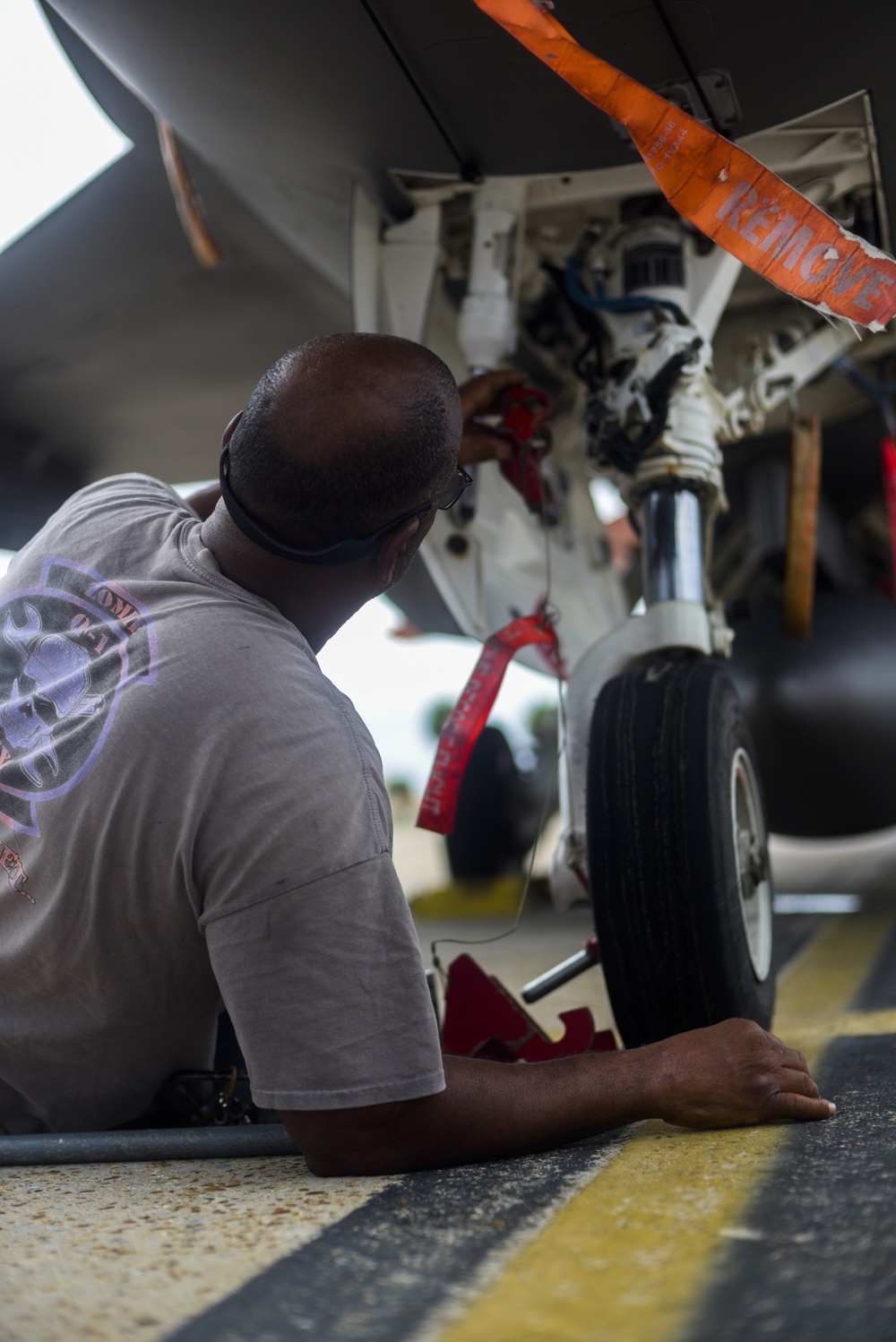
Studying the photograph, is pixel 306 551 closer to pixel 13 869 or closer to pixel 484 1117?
pixel 13 869

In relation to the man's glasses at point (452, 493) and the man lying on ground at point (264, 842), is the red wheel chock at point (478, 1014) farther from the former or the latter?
the man's glasses at point (452, 493)

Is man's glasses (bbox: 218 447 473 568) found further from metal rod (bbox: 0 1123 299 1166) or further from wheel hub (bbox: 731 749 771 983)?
wheel hub (bbox: 731 749 771 983)

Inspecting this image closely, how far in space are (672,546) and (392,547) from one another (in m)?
0.78

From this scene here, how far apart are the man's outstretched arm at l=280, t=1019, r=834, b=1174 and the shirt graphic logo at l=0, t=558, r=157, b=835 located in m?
0.45

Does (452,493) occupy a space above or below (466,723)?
above

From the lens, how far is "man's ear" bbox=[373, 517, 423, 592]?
137 centimetres

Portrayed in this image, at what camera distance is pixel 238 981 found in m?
1.22

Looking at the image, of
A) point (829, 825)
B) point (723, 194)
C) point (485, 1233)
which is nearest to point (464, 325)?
point (723, 194)

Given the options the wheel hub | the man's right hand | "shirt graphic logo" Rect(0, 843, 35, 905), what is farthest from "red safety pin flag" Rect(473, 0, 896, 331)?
"shirt graphic logo" Rect(0, 843, 35, 905)

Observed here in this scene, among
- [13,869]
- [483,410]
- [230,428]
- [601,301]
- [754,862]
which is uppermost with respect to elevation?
[601,301]

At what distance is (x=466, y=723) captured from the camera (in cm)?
194

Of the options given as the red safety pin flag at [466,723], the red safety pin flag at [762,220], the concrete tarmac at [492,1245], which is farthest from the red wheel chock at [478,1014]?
the red safety pin flag at [762,220]

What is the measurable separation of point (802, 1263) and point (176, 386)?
295 cm

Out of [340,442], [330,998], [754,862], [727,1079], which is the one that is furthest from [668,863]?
[340,442]
